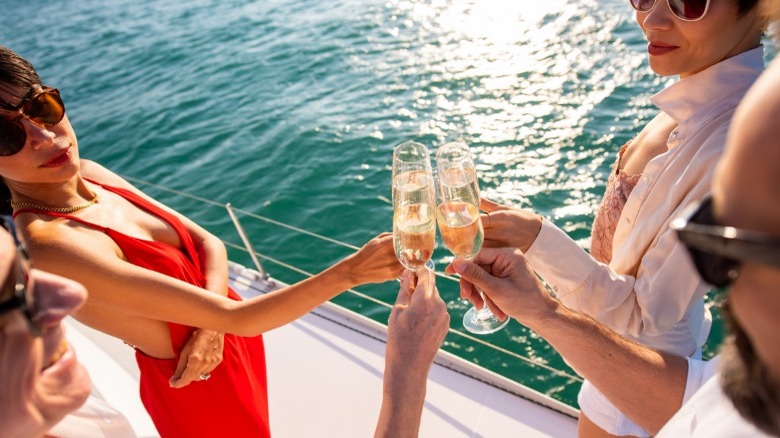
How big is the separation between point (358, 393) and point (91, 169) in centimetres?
181

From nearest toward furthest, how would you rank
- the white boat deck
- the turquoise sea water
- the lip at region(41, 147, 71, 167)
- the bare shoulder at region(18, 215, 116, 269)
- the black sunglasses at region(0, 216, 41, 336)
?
the black sunglasses at region(0, 216, 41, 336) < the bare shoulder at region(18, 215, 116, 269) < the lip at region(41, 147, 71, 167) < the white boat deck < the turquoise sea water

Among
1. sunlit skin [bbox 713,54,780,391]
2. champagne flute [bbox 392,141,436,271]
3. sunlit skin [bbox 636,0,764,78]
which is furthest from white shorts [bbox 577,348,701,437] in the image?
sunlit skin [bbox 713,54,780,391]

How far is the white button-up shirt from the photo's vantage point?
184 centimetres

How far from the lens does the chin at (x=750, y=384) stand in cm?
82

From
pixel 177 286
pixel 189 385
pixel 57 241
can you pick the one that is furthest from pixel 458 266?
pixel 57 241

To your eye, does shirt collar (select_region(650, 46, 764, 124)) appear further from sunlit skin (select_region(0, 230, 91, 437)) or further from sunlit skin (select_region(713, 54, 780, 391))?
sunlit skin (select_region(0, 230, 91, 437))

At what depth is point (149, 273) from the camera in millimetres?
2090

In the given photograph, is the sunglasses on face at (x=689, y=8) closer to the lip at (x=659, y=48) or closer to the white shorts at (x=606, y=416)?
the lip at (x=659, y=48)

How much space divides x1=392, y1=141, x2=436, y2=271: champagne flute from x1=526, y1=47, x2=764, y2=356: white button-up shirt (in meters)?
0.45

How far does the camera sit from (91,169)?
2.67 meters

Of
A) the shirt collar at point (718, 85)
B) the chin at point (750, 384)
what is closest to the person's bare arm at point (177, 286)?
the shirt collar at point (718, 85)

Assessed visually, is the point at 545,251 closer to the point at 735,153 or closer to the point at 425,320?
the point at 425,320

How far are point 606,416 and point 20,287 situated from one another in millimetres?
1897

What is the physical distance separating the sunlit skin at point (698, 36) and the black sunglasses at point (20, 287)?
6.61ft
